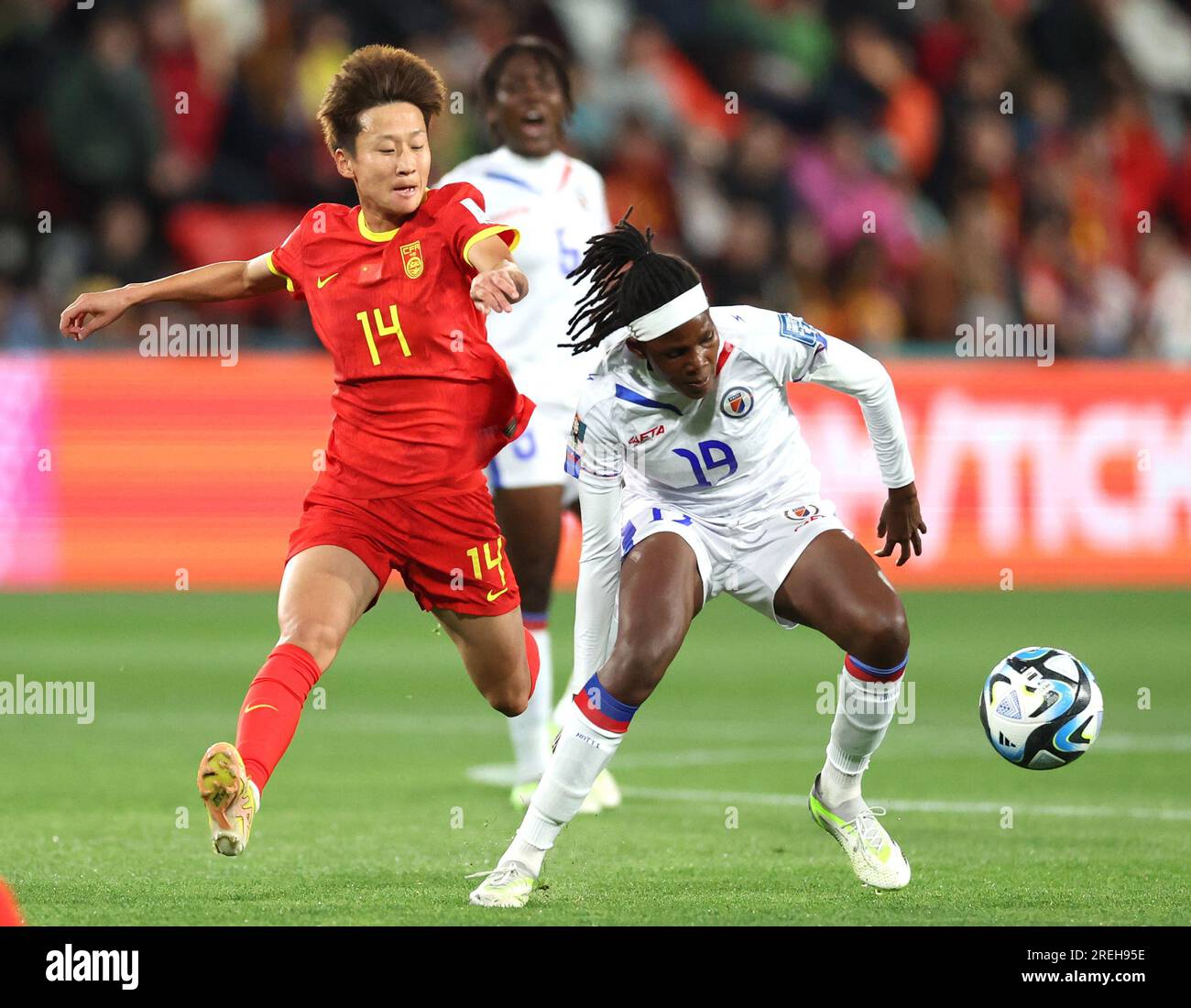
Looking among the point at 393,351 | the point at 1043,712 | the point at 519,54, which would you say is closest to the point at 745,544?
the point at 1043,712

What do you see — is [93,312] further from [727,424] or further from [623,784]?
[623,784]

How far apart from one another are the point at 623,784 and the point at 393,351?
3013mm

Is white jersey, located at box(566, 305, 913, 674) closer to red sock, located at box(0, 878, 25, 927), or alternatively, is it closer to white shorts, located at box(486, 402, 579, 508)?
white shorts, located at box(486, 402, 579, 508)

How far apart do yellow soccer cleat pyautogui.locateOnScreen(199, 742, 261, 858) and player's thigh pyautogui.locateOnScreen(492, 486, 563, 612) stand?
3.02 m

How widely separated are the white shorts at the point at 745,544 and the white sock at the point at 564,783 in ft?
2.14

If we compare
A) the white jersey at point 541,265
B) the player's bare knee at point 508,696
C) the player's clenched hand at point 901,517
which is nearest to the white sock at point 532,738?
the white jersey at point 541,265

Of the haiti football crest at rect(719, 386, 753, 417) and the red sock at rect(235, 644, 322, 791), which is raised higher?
the haiti football crest at rect(719, 386, 753, 417)

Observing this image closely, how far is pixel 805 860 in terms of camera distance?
6.41m

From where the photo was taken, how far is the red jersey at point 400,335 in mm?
5727

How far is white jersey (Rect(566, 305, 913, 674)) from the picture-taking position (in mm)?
5918

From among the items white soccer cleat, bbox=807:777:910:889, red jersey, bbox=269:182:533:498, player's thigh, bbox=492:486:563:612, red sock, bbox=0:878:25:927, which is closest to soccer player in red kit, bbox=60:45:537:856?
red jersey, bbox=269:182:533:498

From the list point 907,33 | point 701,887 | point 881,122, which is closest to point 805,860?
point 701,887

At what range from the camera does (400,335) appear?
18.8ft

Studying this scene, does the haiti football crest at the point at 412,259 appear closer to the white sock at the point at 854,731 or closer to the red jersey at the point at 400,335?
the red jersey at the point at 400,335
